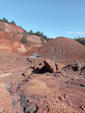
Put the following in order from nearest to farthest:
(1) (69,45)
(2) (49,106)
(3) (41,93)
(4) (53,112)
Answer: (4) (53,112) → (2) (49,106) → (3) (41,93) → (1) (69,45)

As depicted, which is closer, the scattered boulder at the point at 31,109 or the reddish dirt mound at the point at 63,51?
the scattered boulder at the point at 31,109

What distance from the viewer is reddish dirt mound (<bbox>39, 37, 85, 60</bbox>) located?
18.8 metres

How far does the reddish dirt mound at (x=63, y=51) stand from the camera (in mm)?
18791

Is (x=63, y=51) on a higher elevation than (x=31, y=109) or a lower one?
higher

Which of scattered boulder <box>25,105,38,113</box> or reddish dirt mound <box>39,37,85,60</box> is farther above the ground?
reddish dirt mound <box>39,37,85,60</box>

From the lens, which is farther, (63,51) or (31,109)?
(63,51)

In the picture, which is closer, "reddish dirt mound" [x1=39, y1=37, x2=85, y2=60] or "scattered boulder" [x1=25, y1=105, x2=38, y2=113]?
"scattered boulder" [x1=25, y1=105, x2=38, y2=113]

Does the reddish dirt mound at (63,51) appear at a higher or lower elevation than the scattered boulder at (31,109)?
higher

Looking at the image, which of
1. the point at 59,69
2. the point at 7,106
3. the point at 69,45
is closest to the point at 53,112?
the point at 7,106

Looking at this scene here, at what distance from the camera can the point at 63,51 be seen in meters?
20.1

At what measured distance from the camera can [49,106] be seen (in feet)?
10.2

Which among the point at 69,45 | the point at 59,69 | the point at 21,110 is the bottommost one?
the point at 21,110

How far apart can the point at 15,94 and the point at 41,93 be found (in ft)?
3.64

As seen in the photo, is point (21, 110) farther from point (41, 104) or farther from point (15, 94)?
point (15, 94)
